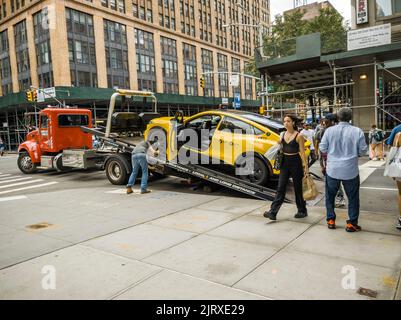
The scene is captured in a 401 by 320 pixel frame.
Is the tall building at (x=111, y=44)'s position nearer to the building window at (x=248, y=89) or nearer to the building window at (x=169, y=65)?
the building window at (x=169, y=65)

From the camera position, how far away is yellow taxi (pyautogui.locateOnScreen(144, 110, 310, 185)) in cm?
841

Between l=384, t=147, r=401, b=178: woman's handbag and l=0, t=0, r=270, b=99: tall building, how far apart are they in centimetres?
2646

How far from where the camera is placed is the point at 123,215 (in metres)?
6.61

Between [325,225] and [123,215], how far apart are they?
3.60 m

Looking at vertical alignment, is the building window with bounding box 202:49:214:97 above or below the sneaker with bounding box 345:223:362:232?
above

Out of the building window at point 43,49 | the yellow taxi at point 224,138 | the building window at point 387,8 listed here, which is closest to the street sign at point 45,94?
the building window at point 43,49

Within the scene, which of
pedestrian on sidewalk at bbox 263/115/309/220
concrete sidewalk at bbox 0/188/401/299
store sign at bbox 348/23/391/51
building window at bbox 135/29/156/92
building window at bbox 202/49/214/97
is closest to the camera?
concrete sidewalk at bbox 0/188/401/299

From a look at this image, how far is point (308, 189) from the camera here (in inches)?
227

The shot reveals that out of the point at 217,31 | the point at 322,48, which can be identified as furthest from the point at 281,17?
the point at 217,31

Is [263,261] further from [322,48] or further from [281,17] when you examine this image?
[281,17]

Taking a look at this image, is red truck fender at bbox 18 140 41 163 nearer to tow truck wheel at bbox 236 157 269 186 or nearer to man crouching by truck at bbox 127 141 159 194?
man crouching by truck at bbox 127 141 159 194

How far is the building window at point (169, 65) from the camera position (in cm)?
5175

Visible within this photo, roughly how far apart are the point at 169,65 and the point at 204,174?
47074 mm

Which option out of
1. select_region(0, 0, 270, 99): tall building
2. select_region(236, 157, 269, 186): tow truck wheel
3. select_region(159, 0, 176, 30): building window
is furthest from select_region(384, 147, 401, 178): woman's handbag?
select_region(159, 0, 176, 30): building window
